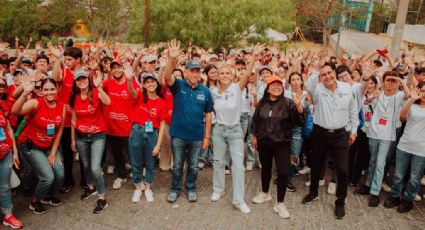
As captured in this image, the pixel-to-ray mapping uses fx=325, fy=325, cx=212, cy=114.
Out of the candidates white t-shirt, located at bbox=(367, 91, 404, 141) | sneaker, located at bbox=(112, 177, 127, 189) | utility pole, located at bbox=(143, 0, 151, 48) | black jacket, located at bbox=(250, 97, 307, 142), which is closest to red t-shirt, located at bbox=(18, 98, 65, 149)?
sneaker, located at bbox=(112, 177, 127, 189)

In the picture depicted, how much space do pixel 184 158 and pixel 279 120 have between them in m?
1.55

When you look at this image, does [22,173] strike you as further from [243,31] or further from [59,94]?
[243,31]

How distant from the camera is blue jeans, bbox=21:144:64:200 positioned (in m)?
4.43

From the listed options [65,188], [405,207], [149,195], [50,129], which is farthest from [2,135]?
[405,207]

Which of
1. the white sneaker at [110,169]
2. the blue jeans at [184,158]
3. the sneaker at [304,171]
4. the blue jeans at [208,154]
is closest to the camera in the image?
the blue jeans at [184,158]

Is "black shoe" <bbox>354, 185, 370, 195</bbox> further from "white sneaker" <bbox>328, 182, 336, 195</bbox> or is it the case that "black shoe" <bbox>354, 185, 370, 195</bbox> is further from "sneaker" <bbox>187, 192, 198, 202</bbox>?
"sneaker" <bbox>187, 192, 198, 202</bbox>

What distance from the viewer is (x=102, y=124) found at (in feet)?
15.9

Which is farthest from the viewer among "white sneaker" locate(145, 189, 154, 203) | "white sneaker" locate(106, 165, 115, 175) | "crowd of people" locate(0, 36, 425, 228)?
"white sneaker" locate(106, 165, 115, 175)

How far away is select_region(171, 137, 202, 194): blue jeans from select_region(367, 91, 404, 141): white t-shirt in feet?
9.14

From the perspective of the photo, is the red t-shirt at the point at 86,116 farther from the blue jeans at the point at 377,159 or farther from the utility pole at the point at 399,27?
the utility pole at the point at 399,27

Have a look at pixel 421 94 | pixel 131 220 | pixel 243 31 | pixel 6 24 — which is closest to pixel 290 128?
pixel 421 94

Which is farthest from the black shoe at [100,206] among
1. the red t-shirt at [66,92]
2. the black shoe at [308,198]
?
the black shoe at [308,198]

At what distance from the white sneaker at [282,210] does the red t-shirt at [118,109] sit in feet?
8.81

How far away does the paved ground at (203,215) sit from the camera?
4480 millimetres
